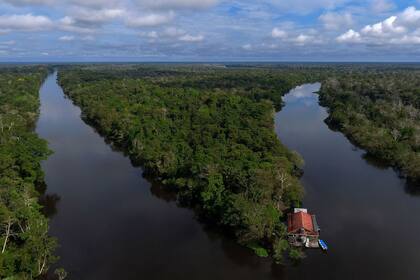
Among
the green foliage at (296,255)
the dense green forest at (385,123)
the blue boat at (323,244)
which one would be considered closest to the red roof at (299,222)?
the blue boat at (323,244)

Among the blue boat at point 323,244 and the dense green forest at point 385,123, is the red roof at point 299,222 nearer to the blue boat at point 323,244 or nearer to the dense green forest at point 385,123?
the blue boat at point 323,244

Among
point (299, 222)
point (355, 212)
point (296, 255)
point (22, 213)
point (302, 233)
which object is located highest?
point (22, 213)

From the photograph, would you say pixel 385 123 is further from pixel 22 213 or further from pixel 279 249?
pixel 22 213

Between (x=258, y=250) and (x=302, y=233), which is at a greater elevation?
(x=302, y=233)

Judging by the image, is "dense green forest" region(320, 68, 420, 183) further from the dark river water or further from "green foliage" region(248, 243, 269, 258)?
"green foliage" region(248, 243, 269, 258)

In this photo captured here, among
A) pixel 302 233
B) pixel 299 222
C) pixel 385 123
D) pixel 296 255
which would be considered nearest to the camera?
pixel 296 255

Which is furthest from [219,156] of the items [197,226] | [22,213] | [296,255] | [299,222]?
[22,213]
